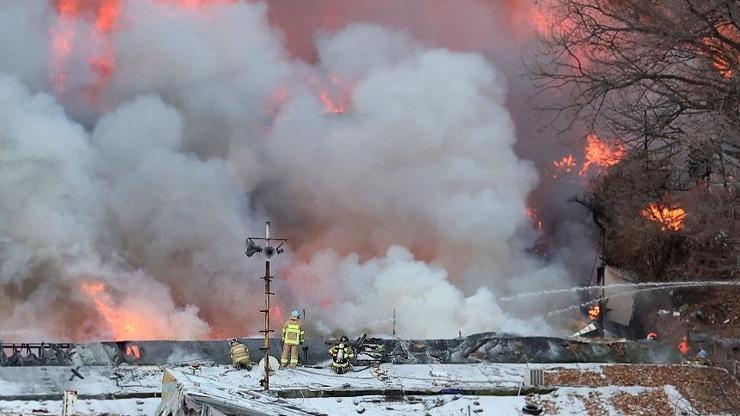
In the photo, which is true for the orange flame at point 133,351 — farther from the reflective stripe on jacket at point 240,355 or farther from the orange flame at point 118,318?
the orange flame at point 118,318

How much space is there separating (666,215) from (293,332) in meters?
16.4

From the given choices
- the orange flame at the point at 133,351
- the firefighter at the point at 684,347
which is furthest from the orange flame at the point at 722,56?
the orange flame at the point at 133,351

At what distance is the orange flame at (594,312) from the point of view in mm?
29141

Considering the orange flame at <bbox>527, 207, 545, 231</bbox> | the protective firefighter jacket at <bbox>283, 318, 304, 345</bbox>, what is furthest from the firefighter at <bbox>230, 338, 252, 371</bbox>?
the orange flame at <bbox>527, 207, 545, 231</bbox>

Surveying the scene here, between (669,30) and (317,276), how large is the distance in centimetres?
1813

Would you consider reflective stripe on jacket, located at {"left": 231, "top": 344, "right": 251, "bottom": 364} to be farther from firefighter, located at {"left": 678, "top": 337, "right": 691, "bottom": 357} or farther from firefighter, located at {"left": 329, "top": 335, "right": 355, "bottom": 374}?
firefighter, located at {"left": 678, "top": 337, "right": 691, "bottom": 357}

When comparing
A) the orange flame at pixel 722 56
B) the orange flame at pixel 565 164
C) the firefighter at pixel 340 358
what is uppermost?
the orange flame at pixel 565 164

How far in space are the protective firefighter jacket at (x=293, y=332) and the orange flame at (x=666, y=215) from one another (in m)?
15.7

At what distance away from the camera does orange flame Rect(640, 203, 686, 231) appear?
27.3 m

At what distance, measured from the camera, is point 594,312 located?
2941cm

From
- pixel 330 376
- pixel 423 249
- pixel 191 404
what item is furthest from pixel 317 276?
pixel 191 404

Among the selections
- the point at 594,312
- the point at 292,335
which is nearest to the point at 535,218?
the point at 594,312

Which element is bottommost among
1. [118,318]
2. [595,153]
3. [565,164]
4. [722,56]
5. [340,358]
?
[340,358]

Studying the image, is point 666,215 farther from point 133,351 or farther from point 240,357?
point 133,351
